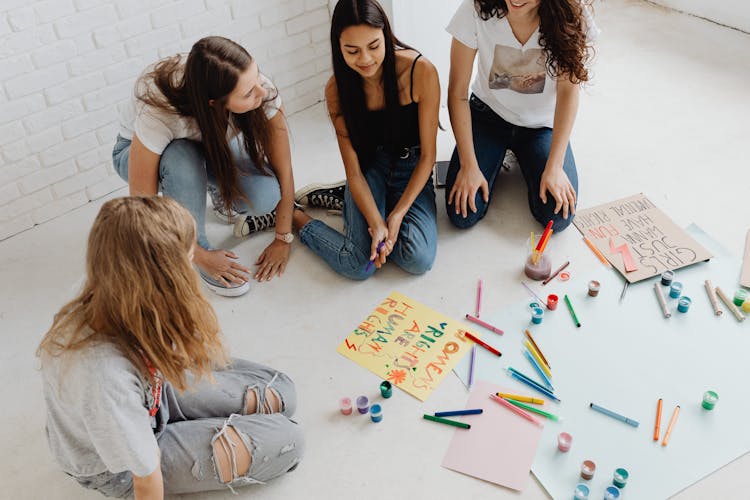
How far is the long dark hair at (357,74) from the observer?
5.04 ft

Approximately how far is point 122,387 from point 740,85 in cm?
251

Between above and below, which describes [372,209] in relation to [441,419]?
above

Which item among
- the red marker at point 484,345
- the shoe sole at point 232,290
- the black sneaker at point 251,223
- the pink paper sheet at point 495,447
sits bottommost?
the pink paper sheet at point 495,447

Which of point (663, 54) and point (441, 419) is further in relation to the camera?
point (663, 54)

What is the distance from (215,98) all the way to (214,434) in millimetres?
793

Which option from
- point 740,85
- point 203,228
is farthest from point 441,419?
point 740,85

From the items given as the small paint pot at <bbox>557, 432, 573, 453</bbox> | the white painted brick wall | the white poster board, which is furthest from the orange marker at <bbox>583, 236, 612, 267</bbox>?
the white painted brick wall

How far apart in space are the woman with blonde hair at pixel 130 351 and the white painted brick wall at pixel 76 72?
44.1 inches

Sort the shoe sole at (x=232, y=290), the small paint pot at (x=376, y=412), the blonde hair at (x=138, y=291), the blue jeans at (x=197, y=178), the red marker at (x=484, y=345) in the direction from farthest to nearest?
the shoe sole at (x=232, y=290) < the blue jeans at (x=197, y=178) < the red marker at (x=484, y=345) < the small paint pot at (x=376, y=412) < the blonde hair at (x=138, y=291)

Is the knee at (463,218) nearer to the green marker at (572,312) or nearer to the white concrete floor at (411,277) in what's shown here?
the white concrete floor at (411,277)

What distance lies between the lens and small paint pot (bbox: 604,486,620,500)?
50.6 inches

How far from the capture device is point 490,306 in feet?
5.72

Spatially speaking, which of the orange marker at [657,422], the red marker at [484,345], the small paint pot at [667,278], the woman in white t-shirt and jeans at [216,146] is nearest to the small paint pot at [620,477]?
the orange marker at [657,422]

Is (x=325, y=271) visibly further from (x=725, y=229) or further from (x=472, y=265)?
(x=725, y=229)
